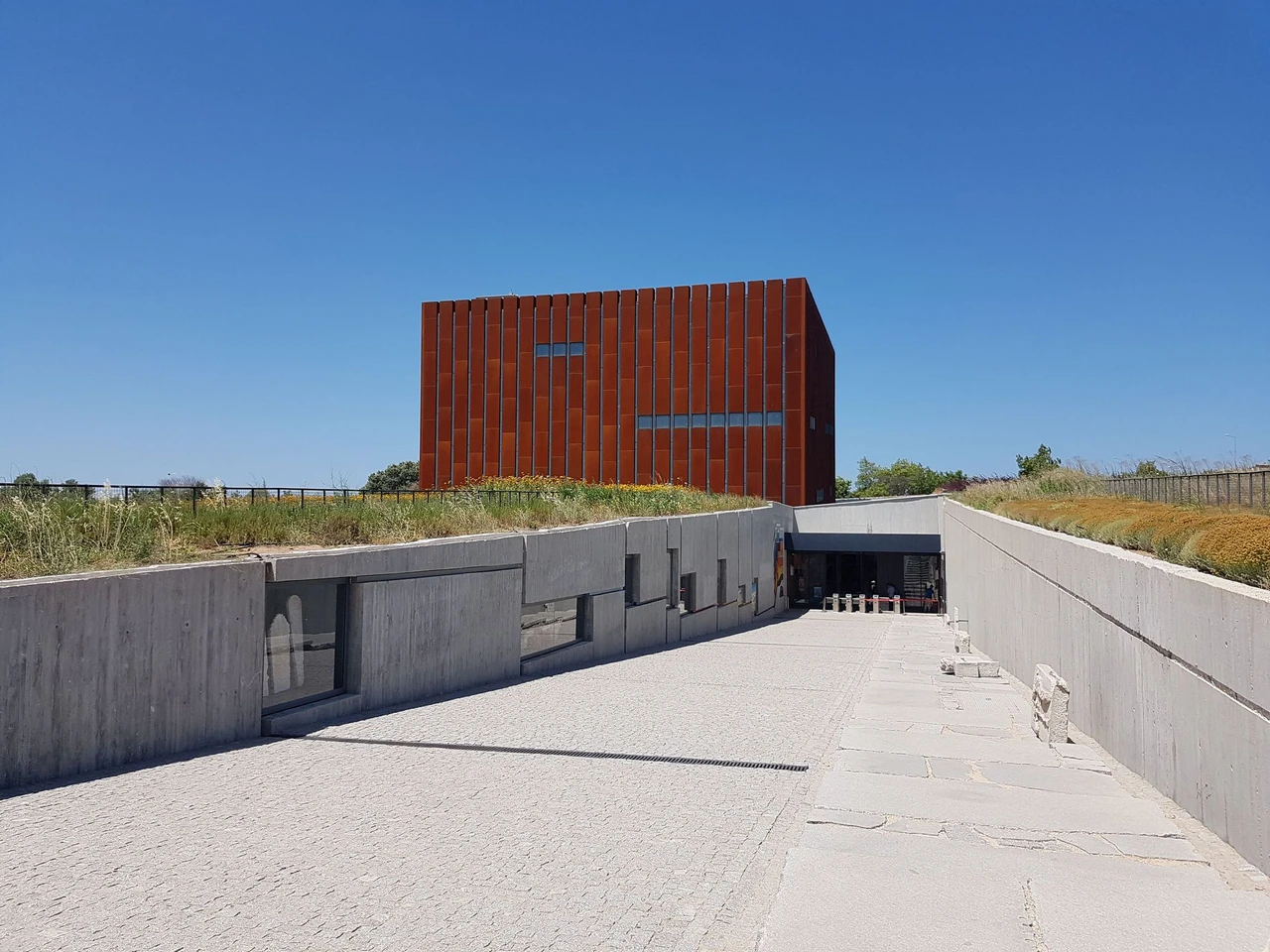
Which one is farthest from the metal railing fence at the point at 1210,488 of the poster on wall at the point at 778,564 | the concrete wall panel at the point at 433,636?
the poster on wall at the point at 778,564

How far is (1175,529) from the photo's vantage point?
8.72m

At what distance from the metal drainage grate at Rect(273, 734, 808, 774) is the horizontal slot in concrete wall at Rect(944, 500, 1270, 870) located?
3.02 meters

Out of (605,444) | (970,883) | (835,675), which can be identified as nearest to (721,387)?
(605,444)

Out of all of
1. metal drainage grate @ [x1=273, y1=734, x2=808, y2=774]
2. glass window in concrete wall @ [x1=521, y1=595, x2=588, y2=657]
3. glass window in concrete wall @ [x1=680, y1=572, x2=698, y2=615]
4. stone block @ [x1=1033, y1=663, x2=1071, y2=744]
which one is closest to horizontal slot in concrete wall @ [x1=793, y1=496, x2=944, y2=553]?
glass window in concrete wall @ [x1=680, y1=572, x2=698, y2=615]

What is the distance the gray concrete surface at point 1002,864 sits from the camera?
15.6 feet

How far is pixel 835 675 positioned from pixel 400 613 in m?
8.02

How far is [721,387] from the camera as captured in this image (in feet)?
134

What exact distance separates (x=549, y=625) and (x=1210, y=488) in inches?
386

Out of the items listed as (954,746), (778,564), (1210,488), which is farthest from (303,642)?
(778,564)

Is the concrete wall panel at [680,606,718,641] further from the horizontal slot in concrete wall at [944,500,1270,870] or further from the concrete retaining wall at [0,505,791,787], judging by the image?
the horizontal slot in concrete wall at [944,500,1270,870]

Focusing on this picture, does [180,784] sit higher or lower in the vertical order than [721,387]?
lower

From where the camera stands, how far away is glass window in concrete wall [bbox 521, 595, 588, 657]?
14422 mm

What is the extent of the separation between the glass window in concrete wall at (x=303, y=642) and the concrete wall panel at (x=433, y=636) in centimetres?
19

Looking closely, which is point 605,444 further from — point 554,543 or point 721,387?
point 554,543
